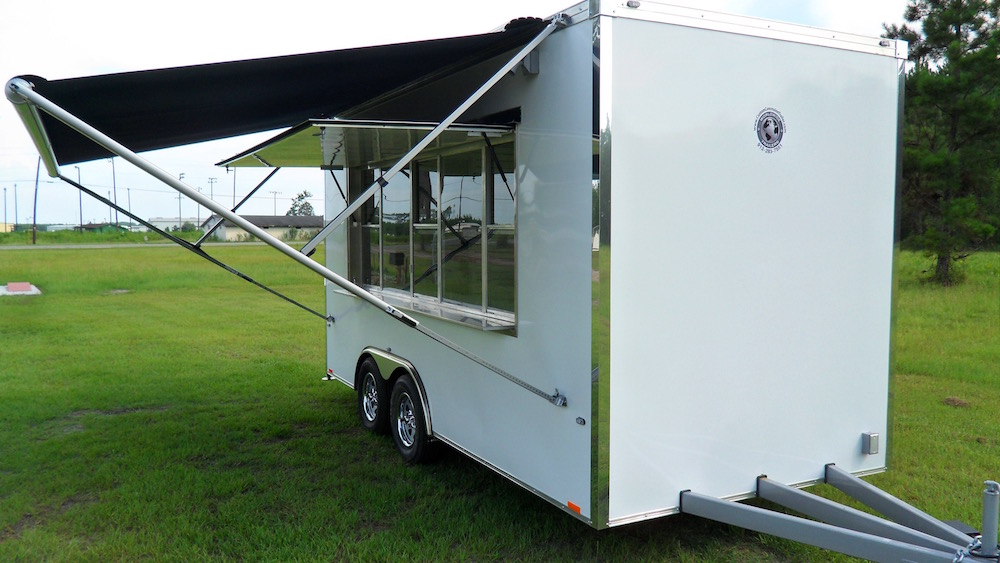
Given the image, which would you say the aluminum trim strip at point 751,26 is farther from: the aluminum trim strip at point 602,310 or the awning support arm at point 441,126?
the awning support arm at point 441,126

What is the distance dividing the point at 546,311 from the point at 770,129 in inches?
53.2

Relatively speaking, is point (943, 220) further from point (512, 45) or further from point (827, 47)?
point (512, 45)

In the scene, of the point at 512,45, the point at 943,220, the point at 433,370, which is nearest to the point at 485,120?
the point at 512,45

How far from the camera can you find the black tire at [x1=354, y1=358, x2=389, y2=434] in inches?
228

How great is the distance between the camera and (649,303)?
3391mm

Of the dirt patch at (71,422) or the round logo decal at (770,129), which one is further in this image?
the dirt patch at (71,422)

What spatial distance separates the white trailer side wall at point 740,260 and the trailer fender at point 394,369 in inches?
76.1

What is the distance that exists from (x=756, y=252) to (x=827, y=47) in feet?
3.54

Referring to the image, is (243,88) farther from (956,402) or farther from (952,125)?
(952,125)

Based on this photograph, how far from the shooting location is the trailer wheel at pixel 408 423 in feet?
16.8

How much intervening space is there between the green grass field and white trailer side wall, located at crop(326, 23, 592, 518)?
1.73ft

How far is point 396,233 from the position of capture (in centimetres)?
565

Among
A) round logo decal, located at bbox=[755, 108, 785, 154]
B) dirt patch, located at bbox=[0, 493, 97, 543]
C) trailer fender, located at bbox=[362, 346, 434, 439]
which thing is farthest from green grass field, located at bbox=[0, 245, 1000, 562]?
round logo decal, located at bbox=[755, 108, 785, 154]

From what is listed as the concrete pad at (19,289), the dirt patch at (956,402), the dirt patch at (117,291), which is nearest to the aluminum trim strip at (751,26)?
the dirt patch at (956,402)
